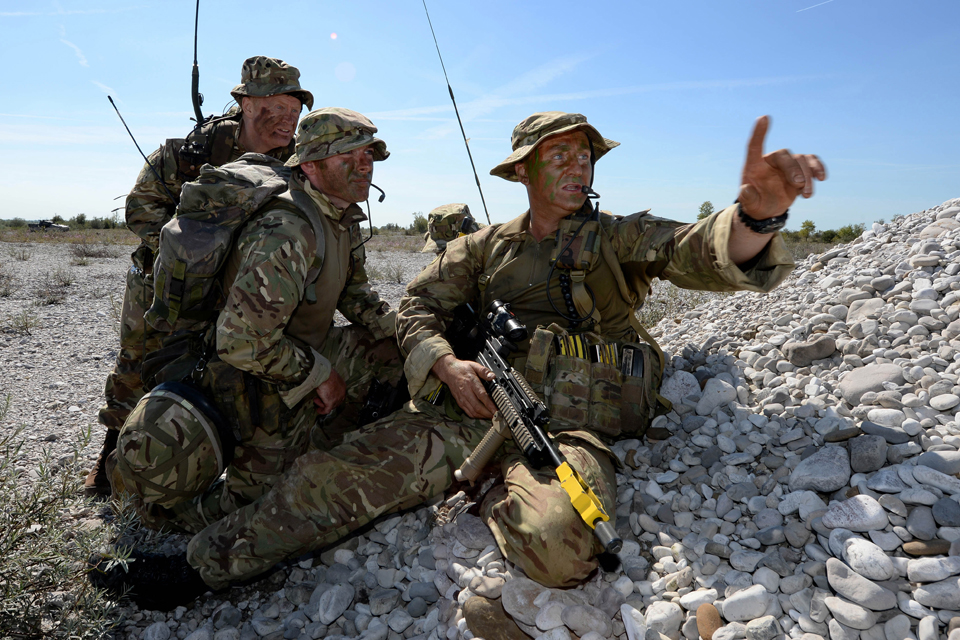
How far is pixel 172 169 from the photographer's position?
4.68 metres

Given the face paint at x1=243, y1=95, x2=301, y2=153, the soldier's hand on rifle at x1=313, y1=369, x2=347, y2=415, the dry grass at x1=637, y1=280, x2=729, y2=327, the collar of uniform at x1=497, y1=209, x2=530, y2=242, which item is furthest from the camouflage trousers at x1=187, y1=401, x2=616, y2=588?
the dry grass at x1=637, y1=280, x2=729, y2=327

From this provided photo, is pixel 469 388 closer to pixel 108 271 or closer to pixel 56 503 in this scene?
pixel 56 503

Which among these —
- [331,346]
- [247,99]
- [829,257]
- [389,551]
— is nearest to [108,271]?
[247,99]

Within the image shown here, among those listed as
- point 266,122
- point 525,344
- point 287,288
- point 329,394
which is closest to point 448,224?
point 266,122

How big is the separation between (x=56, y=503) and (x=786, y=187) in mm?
3734

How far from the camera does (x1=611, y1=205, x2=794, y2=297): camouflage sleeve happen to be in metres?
2.74

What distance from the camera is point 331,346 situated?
4.20 metres

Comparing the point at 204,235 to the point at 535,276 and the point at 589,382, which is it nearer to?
the point at 535,276

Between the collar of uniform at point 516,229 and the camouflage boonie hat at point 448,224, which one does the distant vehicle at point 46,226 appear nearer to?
the camouflage boonie hat at point 448,224

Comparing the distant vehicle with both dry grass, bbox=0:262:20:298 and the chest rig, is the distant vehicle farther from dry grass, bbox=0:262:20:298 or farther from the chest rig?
the chest rig

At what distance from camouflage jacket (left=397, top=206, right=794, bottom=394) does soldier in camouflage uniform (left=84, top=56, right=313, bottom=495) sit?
206cm

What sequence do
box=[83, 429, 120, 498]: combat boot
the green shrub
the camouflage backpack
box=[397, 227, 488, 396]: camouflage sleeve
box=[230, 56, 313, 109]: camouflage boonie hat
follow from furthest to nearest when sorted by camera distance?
box=[230, 56, 313, 109]: camouflage boonie hat → box=[83, 429, 120, 498]: combat boot → box=[397, 227, 488, 396]: camouflage sleeve → the camouflage backpack → the green shrub

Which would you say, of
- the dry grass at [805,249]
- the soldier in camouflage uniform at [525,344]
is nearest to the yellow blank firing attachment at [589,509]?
the soldier in camouflage uniform at [525,344]

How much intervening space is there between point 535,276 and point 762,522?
1.87 m
